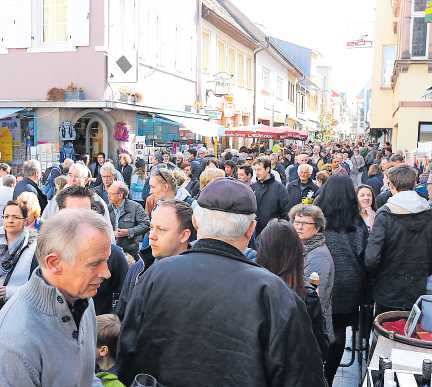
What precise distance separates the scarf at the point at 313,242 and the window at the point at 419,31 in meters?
17.1

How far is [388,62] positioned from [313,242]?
27376 millimetres

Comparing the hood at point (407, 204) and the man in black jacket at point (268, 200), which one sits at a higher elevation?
the hood at point (407, 204)

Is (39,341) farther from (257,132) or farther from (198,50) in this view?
(198,50)

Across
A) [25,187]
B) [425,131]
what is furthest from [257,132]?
[25,187]

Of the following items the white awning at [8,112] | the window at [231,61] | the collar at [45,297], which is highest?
the window at [231,61]

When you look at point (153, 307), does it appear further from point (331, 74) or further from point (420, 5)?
point (331, 74)

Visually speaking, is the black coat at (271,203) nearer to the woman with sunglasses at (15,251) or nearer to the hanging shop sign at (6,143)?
the woman with sunglasses at (15,251)

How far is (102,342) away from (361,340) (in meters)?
3.14

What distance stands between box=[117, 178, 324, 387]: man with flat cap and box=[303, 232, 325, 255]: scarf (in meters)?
1.75

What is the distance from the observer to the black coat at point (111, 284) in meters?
4.37

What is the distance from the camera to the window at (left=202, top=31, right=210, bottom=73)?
81.9 feet

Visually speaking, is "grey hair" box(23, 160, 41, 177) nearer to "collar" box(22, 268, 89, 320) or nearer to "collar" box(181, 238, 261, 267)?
"collar" box(181, 238, 261, 267)

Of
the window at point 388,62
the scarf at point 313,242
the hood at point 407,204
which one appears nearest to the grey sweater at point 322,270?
the scarf at point 313,242

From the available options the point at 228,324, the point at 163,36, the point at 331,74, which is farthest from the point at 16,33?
the point at 331,74
